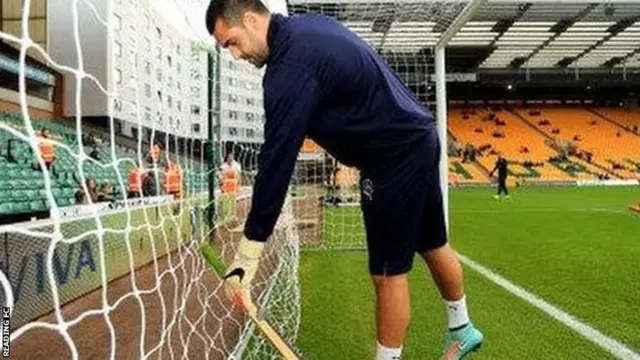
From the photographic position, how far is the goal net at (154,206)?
2606 mm

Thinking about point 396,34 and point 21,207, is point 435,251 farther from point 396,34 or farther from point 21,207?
point 21,207

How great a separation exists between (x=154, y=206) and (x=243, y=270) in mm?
3165

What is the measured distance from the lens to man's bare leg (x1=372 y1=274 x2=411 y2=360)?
275cm

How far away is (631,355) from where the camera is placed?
3.57 meters

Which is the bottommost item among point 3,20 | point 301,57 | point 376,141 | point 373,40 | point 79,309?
Answer: point 79,309

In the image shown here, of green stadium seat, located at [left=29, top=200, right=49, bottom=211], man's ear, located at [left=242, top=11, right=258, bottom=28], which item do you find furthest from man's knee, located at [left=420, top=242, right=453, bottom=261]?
green stadium seat, located at [left=29, top=200, right=49, bottom=211]

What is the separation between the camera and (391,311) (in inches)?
109

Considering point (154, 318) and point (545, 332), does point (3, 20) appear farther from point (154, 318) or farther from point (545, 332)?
point (545, 332)

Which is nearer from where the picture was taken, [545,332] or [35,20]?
[545,332]

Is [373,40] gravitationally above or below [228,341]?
above

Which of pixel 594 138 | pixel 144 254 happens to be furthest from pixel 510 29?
pixel 144 254

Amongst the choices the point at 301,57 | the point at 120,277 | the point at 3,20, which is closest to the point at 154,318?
the point at 120,277

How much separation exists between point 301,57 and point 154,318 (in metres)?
3.24

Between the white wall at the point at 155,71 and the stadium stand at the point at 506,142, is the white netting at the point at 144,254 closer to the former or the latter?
the white wall at the point at 155,71
